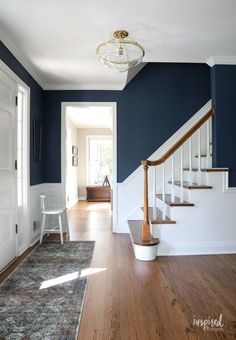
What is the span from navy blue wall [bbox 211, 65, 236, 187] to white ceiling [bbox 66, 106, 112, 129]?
2.65 metres

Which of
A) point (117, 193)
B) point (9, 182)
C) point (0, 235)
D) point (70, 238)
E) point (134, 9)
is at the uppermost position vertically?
point (134, 9)

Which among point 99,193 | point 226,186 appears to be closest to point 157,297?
point 226,186

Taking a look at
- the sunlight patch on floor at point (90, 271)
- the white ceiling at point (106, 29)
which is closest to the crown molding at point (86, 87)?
the white ceiling at point (106, 29)

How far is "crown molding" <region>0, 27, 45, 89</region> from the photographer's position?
2.65m

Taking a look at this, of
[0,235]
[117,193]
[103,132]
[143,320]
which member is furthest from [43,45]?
[103,132]

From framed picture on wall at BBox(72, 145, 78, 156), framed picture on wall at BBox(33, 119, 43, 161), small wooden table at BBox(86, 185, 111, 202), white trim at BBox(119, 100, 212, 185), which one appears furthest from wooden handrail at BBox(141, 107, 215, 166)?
small wooden table at BBox(86, 185, 111, 202)

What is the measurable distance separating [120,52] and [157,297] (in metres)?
2.51

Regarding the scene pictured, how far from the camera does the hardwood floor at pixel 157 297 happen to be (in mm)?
1703

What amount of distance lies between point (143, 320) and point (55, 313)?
65 centimetres

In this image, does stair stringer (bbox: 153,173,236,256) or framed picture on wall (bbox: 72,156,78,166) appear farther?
framed picture on wall (bbox: 72,156,78,166)

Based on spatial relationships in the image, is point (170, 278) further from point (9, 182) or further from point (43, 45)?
point (43, 45)

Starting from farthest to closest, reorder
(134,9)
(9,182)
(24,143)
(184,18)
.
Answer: (24,143)
(9,182)
(184,18)
(134,9)

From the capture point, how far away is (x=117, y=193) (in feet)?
14.2

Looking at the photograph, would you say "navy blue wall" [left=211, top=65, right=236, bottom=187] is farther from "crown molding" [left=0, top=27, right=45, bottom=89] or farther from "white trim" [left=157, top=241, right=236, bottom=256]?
"crown molding" [left=0, top=27, right=45, bottom=89]
